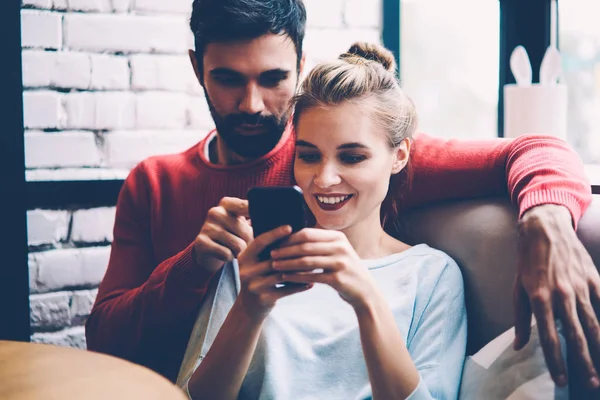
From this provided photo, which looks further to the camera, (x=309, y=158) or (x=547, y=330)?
(x=309, y=158)

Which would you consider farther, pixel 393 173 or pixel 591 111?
pixel 591 111

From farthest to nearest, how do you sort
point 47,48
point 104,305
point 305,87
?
point 47,48
point 104,305
point 305,87

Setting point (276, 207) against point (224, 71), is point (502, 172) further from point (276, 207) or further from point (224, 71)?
point (224, 71)

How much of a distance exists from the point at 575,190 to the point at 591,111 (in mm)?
985

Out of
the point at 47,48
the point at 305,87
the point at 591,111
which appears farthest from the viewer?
the point at 591,111

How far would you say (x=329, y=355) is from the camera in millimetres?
1295

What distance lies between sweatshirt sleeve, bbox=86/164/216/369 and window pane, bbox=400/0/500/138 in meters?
1.10

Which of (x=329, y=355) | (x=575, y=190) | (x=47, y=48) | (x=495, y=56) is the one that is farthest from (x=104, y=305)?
(x=495, y=56)

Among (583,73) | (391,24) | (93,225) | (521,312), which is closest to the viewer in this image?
(521,312)

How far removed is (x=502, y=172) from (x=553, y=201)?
9.7 inches

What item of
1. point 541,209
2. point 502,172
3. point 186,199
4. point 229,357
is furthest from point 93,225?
point 541,209

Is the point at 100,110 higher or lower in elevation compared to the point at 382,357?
higher

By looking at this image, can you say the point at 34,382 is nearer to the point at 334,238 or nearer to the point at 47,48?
the point at 334,238

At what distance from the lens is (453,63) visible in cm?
235
